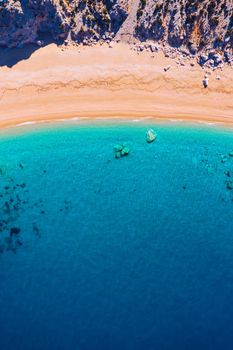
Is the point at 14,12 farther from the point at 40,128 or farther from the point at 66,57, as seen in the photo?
the point at 40,128

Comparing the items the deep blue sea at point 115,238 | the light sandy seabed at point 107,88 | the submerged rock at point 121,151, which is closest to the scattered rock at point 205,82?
the light sandy seabed at point 107,88

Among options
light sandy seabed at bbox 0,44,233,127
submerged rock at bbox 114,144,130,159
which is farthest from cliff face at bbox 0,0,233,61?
submerged rock at bbox 114,144,130,159

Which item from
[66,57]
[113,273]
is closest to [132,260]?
[113,273]

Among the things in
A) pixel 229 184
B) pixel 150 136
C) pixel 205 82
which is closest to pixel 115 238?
pixel 150 136

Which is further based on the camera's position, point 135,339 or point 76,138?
point 76,138

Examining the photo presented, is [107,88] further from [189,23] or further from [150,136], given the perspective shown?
[189,23]

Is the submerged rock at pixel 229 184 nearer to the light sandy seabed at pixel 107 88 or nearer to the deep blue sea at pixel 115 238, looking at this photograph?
the deep blue sea at pixel 115 238
